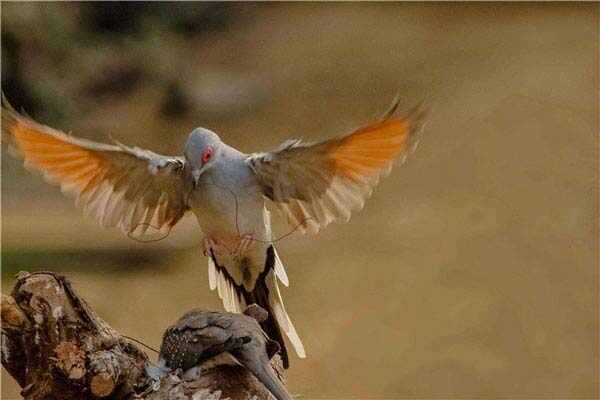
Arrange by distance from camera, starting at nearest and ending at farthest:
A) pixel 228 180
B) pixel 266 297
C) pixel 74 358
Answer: pixel 74 358
pixel 228 180
pixel 266 297

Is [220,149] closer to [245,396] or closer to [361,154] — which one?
[361,154]

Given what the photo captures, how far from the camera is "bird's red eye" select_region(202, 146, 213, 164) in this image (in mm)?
1280

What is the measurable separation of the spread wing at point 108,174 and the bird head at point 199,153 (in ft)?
0.16

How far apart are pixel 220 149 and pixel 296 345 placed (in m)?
0.35

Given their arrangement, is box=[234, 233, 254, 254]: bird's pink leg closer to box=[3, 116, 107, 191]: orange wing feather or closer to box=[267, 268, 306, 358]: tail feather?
box=[267, 268, 306, 358]: tail feather

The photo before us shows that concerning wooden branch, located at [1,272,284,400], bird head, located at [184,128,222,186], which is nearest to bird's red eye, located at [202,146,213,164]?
bird head, located at [184,128,222,186]

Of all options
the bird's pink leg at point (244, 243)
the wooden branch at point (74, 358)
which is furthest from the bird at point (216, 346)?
the bird's pink leg at point (244, 243)

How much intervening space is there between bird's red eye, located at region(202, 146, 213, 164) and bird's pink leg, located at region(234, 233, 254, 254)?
5.2 inches

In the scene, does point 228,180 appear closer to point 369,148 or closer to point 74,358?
point 369,148

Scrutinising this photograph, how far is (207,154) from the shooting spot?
4.21 ft

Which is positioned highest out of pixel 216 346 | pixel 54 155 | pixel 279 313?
pixel 54 155

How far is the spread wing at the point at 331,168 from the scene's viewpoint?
4.17 feet

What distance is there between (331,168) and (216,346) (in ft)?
0.96

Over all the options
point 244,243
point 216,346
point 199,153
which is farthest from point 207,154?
point 216,346
